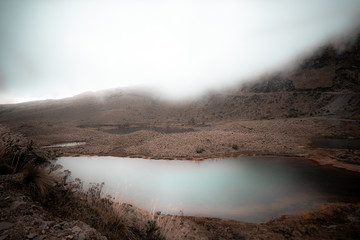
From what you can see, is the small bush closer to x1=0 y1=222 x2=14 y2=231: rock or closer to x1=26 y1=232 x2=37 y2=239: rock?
x1=0 y1=222 x2=14 y2=231: rock

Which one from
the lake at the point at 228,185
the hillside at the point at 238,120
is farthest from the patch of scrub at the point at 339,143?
the lake at the point at 228,185

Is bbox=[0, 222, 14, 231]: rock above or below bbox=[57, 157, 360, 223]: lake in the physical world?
above

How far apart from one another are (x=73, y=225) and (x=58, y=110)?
4045 inches

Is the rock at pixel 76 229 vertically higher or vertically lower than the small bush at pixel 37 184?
lower

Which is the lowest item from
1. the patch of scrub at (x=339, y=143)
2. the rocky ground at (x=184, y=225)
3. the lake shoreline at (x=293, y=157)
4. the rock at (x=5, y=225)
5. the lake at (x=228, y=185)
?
the patch of scrub at (x=339, y=143)

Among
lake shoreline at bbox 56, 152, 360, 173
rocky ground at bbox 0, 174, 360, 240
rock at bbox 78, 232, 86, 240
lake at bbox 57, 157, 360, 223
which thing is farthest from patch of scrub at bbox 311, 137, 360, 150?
rock at bbox 78, 232, 86, 240

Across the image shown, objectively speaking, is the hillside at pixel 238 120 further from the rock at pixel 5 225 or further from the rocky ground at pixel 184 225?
the rock at pixel 5 225

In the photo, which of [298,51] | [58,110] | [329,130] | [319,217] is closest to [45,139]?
[319,217]

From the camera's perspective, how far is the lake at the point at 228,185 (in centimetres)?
1008

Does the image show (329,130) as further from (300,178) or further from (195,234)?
(195,234)

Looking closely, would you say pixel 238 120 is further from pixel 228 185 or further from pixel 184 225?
pixel 184 225

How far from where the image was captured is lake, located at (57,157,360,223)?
397 inches

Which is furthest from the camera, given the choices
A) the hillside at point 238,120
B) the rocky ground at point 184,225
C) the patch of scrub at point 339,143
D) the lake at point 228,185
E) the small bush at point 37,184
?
the hillside at point 238,120

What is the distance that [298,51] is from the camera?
7450 centimetres
